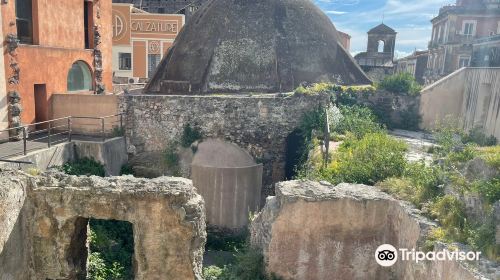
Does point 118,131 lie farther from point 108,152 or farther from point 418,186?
point 418,186

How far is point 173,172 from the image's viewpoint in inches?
500

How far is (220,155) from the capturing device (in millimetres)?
12438

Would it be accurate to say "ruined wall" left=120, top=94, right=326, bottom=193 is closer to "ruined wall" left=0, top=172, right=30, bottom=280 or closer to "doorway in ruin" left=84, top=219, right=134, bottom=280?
"doorway in ruin" left=84, top=219, right=134, bottom=280

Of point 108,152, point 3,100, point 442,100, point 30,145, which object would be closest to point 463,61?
point 442,100

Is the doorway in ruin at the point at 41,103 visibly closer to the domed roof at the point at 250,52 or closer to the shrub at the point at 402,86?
the domed roof at the point at 250,52

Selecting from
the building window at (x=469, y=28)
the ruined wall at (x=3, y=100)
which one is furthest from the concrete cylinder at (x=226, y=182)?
the building window at (x=469, y=28)

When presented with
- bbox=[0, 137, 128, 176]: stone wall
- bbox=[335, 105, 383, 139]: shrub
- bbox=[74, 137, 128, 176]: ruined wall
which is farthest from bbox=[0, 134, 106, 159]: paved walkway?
bbox=[335, 105, 383, 139]: shrub

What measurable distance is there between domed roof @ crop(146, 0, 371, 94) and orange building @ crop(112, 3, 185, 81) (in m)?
9.73

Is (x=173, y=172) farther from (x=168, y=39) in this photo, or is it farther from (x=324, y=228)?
(x=168, y=39)

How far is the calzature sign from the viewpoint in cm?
2581

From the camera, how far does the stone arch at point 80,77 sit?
1505cm

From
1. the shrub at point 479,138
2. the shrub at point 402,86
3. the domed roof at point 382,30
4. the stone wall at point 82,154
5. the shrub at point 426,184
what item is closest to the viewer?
the shrub at point 426,184

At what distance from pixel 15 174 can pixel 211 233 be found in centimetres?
615

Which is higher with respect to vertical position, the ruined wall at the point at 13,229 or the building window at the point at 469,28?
the building window at the point at 469,28
